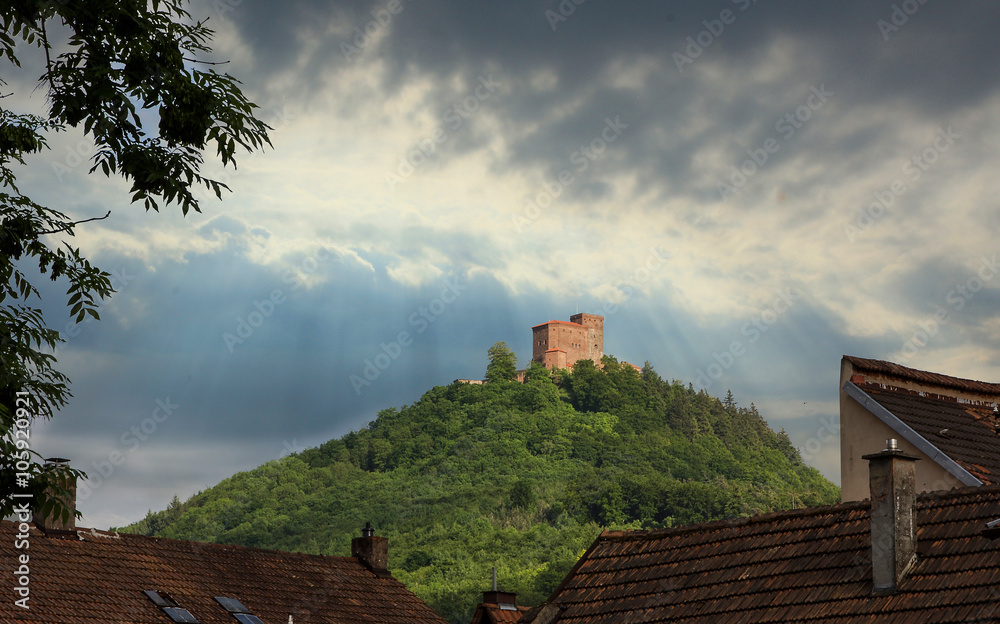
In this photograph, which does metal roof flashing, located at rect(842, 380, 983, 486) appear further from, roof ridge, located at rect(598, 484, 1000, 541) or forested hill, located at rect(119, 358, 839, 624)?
forested hill, located at rect(119, 358, 839, 624)

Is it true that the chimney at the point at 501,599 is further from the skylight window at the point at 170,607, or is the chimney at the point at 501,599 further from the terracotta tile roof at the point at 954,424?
the terracotta tile roof at the point at 954,424

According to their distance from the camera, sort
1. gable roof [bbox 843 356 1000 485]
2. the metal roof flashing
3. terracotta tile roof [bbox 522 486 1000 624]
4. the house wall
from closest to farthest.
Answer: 1. terracotta tile roof [bbox 522 486 1000 624]
2. the metal roof flashing
3. gable roof [bbox 843 356 1000 485]
4. the house wall

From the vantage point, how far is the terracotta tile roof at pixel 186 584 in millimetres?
20234

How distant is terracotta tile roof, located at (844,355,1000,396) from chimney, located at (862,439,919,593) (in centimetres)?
584

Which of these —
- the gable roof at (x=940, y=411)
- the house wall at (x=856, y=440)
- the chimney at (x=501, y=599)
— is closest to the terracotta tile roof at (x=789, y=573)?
the gable roof at (x=940, y=411)

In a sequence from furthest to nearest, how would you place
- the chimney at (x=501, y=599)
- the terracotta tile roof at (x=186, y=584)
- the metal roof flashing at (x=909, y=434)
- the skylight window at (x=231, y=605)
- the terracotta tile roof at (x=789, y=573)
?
1. the skylight window at (x=231, y=605)
2. the terracotta tile roof at (x=186, y=584)
3. the chimney at (x=501, y=599)
4. the metal roof flashing at (x=909, y=434)
5. the terracotta tile roof at (x=789, y=573)

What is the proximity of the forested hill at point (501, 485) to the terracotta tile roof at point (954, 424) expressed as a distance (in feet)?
218

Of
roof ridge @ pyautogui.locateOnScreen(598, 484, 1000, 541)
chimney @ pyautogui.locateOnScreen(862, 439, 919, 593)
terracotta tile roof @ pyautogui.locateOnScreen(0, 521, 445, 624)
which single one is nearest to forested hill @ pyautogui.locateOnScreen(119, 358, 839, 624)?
terracotta tile roof @ pyautogui.locateOnScreen(0, 521, 445, 624)

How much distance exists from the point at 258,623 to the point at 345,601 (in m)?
2.94

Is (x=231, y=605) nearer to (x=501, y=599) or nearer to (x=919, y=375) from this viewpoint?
(x=501, y=599)

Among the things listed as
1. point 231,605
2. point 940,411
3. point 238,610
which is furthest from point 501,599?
point 940,411

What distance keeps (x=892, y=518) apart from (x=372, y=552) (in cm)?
1730

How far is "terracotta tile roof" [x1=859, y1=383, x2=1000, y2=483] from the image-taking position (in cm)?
1644

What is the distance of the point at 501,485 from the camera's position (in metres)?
156
